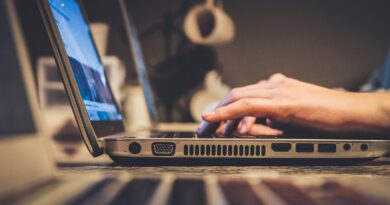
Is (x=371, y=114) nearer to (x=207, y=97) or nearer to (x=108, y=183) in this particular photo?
(x=108, y=183)

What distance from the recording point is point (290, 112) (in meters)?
0.77

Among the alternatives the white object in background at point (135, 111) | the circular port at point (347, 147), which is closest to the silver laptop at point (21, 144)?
the circular port at point (347, 147)

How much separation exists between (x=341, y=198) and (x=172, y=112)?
232 centimetres

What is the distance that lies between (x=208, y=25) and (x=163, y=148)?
5.81 ft

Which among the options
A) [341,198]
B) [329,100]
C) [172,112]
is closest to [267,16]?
[172,112]

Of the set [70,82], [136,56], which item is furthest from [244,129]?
[136,56]

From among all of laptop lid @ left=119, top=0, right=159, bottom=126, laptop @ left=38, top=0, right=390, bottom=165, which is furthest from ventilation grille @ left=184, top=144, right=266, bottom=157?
laptop lid @ left=119, top=0, right=159, bottom=126

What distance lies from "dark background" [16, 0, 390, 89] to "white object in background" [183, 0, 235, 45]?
1.31 ft

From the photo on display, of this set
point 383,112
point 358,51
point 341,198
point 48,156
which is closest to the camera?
point 341,198

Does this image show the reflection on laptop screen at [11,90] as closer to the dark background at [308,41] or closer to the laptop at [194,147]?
the laptop at [194,147]

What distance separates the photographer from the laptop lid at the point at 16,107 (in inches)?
22.9

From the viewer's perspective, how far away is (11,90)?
72 cm

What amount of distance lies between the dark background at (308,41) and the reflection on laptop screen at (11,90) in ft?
6.51

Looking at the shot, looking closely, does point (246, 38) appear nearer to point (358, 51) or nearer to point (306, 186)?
point (358, 51)
